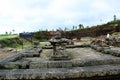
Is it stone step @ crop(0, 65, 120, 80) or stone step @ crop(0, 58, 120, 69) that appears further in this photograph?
stone step @ crop(0, 58, 120, 69)

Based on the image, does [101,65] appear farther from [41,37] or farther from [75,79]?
[41,37]

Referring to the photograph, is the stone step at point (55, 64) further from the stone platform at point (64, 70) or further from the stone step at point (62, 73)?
the stone step at point (62, 73)

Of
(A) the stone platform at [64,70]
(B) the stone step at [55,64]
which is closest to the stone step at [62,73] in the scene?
(A) the stone platform at [64,70]

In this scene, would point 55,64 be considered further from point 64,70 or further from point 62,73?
point 62,73

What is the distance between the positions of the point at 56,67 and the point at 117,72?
1.71 metres

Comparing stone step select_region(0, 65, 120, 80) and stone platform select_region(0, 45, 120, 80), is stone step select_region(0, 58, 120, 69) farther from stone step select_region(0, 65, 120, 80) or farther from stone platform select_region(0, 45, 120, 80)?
stone step select_region(0, 65, 120, 80)

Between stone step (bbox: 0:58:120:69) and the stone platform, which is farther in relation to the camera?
stone step (bbox: 0:58:120:69)

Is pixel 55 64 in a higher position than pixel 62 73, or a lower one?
higher

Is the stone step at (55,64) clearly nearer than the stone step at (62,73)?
No

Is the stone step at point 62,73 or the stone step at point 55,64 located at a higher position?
the stone step at point 55,64

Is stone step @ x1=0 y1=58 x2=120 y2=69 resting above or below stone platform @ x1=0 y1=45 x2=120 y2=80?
above

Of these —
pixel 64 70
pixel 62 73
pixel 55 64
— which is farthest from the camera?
pixel 55 64

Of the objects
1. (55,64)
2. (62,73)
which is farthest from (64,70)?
(55,64)

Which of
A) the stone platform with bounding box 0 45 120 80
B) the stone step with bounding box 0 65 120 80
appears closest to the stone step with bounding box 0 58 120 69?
the stone platform with bounding box 0 45 120 80
